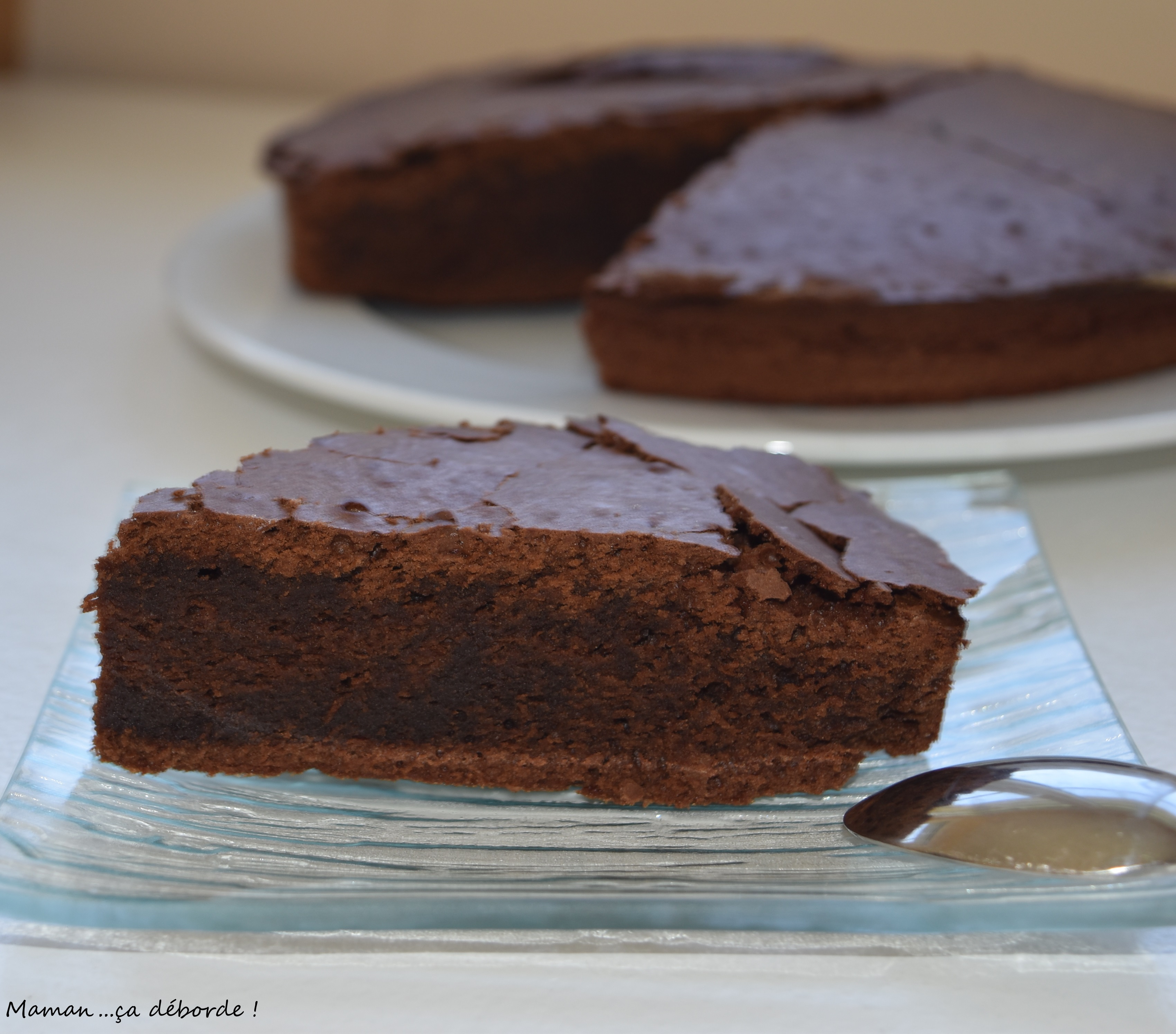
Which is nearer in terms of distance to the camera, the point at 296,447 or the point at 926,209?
the point at 296,447

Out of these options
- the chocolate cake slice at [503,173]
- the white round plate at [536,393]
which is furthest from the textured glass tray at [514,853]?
the chocolate cake slice at [503,173]

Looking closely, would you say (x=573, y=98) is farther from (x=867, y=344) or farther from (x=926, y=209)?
(x=867, y=344)

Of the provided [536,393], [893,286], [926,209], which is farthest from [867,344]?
[536,393]

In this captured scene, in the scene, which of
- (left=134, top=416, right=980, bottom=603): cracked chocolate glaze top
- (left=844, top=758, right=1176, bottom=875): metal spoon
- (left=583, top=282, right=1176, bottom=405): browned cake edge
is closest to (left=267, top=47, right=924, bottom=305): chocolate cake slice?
(left=583, top=282, right=1176, bottom=405): browned cake edge

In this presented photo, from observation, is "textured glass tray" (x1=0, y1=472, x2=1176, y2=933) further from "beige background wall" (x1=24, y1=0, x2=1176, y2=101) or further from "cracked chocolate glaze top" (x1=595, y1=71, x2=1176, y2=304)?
"beige background wall" (x1=24, y1=0, x2=1176, y2=101)

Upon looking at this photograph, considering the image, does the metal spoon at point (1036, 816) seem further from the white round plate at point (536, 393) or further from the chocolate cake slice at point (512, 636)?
the white round plate at point (536, 393)

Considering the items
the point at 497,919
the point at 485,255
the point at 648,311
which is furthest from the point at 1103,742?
the point at 485,255
